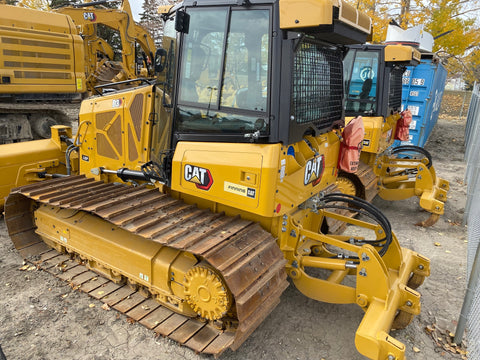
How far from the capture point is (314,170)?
3.58 metres

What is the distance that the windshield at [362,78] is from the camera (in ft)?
20.2

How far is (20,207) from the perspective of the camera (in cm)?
464

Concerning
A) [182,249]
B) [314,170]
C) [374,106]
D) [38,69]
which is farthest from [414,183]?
[38,69]

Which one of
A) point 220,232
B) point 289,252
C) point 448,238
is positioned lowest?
point 448,238

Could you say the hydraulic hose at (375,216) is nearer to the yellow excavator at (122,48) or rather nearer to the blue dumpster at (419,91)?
the blue dumpster at (419,91)

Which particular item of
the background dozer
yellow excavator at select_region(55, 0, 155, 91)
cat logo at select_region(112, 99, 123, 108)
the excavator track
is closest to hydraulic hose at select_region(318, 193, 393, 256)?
the excavator track

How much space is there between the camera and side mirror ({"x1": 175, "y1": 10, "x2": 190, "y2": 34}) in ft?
10.1

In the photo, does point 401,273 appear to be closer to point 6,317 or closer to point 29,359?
point 29,359

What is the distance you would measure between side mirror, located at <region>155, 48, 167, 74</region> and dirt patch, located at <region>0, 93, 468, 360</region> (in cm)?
245

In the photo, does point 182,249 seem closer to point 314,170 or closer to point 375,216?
point 314,170

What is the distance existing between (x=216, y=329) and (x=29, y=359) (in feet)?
5.18

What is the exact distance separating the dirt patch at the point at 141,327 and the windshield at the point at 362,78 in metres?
2.88

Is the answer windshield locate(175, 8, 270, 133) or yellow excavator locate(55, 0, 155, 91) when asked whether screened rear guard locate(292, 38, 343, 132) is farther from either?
yellow excavator locate(55, 0, 155, 91)

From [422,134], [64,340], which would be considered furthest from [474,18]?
[64,340]
